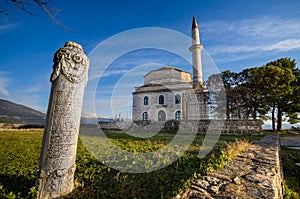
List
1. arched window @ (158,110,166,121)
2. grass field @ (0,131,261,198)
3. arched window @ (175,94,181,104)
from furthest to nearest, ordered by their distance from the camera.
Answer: arched window @ (158,110,166,121), arched window @ (175,94,181,104), grass field @ (0,131,261,198)

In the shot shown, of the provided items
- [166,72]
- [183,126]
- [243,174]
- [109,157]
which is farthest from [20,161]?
[166,72]

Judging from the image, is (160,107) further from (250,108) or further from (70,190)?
(70,190)

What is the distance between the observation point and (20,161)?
12.2 ft

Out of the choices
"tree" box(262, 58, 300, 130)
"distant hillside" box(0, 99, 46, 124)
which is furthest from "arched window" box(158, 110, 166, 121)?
"distant hillside" box(0, 99, 46, 124)

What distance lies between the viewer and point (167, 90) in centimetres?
2509

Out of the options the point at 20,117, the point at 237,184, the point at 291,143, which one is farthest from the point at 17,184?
the point at 20,117

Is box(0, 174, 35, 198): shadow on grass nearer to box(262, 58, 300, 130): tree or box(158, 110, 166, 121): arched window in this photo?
box(262, 58, 300, 130): tree

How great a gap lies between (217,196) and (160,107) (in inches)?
922

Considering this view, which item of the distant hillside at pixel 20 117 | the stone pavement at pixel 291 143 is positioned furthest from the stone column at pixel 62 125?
the distant hillside at pixel 20 117

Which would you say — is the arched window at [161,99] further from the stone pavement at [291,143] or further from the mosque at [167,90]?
the stone pavement at [291,143]

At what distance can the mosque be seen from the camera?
76.3ft

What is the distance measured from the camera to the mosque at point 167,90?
23.3 metres

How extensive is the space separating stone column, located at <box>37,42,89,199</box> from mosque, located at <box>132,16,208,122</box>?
65.3 feet

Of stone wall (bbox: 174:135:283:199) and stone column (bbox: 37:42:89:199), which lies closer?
stone wall (bbox: 174:135:283:199)
